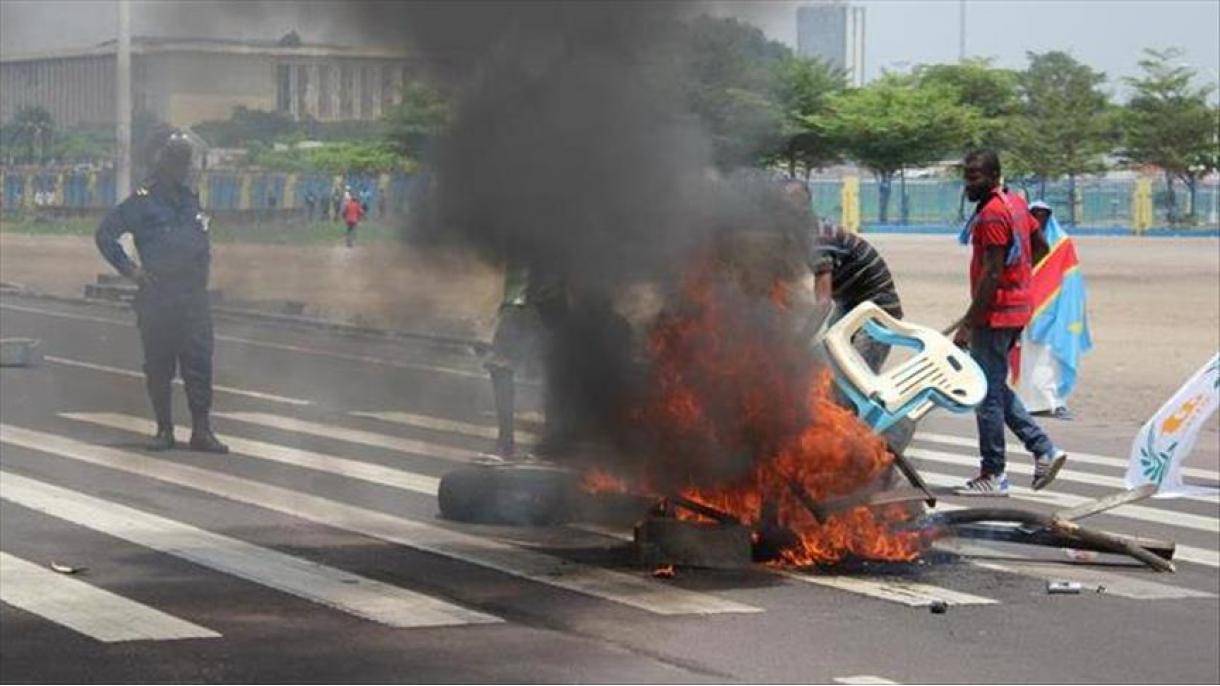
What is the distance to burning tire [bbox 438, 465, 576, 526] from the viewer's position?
1048 centimetres

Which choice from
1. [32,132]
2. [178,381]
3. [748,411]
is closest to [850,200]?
[178,381]

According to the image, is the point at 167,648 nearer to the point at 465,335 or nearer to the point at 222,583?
the point at 222,583

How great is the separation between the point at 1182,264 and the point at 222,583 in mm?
39642

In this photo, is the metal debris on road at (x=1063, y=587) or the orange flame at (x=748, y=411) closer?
the orange flame at (x=748, y=411)

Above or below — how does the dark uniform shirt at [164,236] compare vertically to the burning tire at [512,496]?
above

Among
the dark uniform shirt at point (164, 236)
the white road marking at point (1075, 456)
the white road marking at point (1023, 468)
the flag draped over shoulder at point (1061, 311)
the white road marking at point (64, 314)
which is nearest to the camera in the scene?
the dark uniform shirt at point (164, 236)

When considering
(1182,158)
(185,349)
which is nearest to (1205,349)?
(185,349)

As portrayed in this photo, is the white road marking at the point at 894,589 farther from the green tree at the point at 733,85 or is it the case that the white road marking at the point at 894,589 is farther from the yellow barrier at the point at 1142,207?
the yellow barrier at the point at 1142,207

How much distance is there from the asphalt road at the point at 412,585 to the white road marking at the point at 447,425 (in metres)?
0.02

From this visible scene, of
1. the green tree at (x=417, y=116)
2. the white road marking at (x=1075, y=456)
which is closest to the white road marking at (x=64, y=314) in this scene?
the white road marking at (x=1075, y=456)

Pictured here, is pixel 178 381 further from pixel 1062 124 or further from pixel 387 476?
pixel 1062 124

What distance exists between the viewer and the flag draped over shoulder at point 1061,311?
16625mm

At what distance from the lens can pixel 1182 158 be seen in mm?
69500

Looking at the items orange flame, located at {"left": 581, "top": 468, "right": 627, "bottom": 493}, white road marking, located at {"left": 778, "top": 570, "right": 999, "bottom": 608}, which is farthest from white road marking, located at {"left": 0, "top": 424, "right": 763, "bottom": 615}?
white road marking, located at {"left": 778, "top": 570, "right": 999, "bottom": 608}
